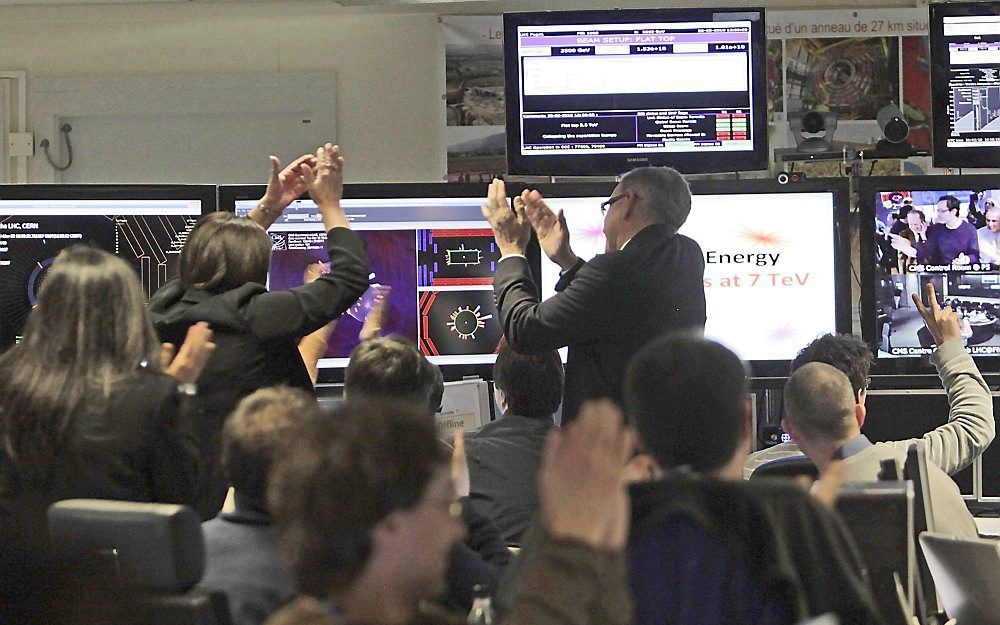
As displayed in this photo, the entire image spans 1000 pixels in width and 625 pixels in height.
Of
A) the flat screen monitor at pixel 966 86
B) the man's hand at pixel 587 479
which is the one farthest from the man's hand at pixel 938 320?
the man's hand at pixel 587 479

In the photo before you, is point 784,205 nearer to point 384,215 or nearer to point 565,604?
point 384,215

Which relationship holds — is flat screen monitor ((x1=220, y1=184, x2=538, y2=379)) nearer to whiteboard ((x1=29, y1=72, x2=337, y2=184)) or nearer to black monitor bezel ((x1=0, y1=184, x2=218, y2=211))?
black monitor bezel ((x1=0, y1=184, x2=218, y2=211))

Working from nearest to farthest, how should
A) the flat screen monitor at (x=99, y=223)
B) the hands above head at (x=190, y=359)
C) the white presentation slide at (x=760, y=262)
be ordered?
the hands above head at (x=190, y=359)
the flat screen monitor at (x=99, y=223)
the white presentation slide at (x=760, y=262)

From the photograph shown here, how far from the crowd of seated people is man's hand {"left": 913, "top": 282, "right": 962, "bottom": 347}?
166mm

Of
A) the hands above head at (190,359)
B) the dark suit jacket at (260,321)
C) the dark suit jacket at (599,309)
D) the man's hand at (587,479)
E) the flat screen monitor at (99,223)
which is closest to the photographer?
the man's hand at (587,479)

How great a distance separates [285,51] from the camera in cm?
573

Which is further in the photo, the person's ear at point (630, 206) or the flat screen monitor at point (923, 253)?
the flat screen monitor at point (923, 253)

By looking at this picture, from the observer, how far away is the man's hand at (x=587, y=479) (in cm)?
103

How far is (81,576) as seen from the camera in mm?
1420

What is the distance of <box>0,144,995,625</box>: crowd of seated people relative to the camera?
1.06m

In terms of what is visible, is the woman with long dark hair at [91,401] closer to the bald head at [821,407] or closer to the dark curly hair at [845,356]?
the bald head at [821,407]

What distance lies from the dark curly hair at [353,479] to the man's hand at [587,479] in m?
0.12

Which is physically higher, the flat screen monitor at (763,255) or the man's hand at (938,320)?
the flat screen monitor at (763,255)

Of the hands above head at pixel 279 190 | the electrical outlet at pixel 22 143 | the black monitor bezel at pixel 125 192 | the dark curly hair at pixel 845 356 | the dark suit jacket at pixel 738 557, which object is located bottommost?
the dark suit jacket at pixel 738 557
